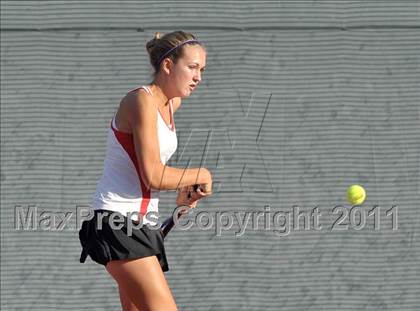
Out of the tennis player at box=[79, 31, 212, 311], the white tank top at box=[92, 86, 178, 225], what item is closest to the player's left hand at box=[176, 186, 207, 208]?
the tennis player at box=[79, 31, 212, 311]

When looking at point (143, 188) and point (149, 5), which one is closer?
point (143, 188)

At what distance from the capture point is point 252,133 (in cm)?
438

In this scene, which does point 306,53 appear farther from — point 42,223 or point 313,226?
point 42,223

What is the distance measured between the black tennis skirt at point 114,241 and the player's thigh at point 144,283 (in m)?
0.03

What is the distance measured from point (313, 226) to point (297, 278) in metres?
0.30

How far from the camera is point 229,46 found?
4.37 metres

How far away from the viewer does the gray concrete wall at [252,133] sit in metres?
4.35

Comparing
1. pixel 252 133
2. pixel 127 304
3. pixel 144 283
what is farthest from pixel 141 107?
pixel 252 133

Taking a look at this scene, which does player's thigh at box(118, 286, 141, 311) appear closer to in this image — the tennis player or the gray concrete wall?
the tennis player

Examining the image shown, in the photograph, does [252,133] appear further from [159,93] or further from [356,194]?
[159,93]

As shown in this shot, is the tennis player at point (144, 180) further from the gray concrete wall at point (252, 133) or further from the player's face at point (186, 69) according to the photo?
the gray concrete wall at point (252, 133)

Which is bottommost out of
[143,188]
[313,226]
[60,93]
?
[143,188]

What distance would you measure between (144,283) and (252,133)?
1704 mm

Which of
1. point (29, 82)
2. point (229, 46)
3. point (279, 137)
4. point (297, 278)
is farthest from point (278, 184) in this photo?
point (29, 82)
